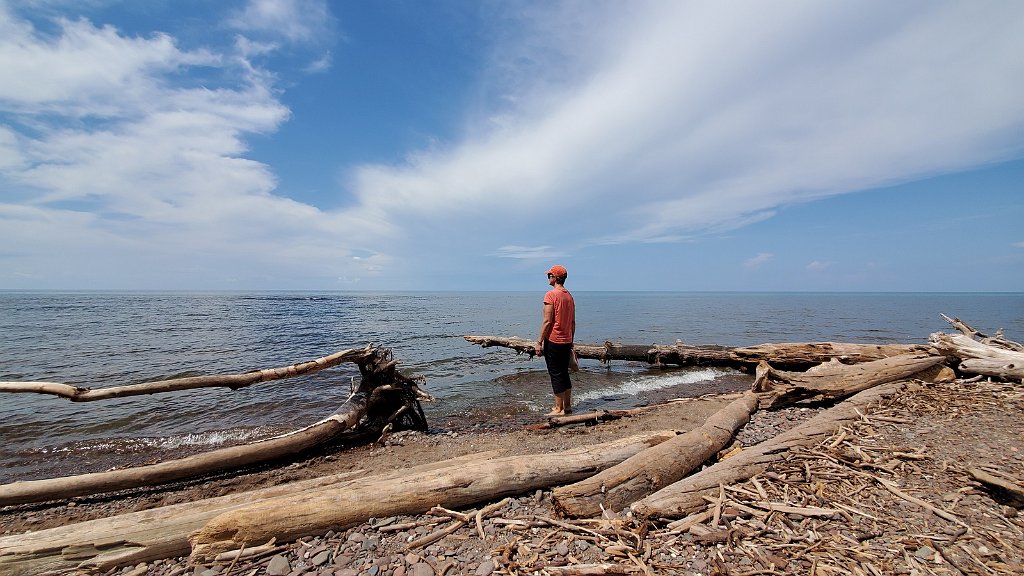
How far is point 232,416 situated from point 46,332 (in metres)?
29.3

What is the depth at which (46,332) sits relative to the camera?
26.4 metres

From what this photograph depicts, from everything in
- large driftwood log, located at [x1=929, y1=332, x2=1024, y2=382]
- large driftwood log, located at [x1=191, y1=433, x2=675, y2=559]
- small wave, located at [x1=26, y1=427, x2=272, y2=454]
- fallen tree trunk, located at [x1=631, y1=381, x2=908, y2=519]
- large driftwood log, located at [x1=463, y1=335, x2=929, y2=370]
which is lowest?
small wave, located at [x1=26, y1=427, x2=272, y2=454]

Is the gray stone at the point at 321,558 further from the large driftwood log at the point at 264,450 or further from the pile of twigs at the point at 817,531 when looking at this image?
the large driftwood log at the point at 264,450

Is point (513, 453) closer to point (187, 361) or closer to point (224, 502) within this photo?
point (224, 502)

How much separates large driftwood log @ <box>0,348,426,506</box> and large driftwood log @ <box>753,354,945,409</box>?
289 inches

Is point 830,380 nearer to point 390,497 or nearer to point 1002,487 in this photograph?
point 1002,487

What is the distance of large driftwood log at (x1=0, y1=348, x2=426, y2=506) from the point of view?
492 cm

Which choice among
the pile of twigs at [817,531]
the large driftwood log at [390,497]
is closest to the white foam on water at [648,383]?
the large driftwood log at [390,497]

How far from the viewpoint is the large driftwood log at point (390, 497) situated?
329 cm

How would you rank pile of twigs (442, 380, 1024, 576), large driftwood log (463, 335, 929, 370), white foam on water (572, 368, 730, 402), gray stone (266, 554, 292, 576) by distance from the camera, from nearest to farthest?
pile of twigs (442, 380, 1024, 576), gray stone (266, 554, 292, 576), white foam on water (572, 368, 730, 402), large driftwood log (463, 335, 929, 370)

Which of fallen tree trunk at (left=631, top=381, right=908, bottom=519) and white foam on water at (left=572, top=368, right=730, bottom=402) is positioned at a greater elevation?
fallen tree trunk at (left=631, top=381, right=908, bottom=519)

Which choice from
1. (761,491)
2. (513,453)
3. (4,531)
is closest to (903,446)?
(761,491)

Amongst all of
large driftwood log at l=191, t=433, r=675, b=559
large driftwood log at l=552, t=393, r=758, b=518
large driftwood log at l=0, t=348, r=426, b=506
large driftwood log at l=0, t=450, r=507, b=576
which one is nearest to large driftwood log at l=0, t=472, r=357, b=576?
large driftwood log at l=0, t=450, r=507, b=576

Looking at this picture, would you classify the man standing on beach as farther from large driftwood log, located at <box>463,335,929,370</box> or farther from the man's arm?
large driftwood log, located at <box>463,335,929,370</box>
